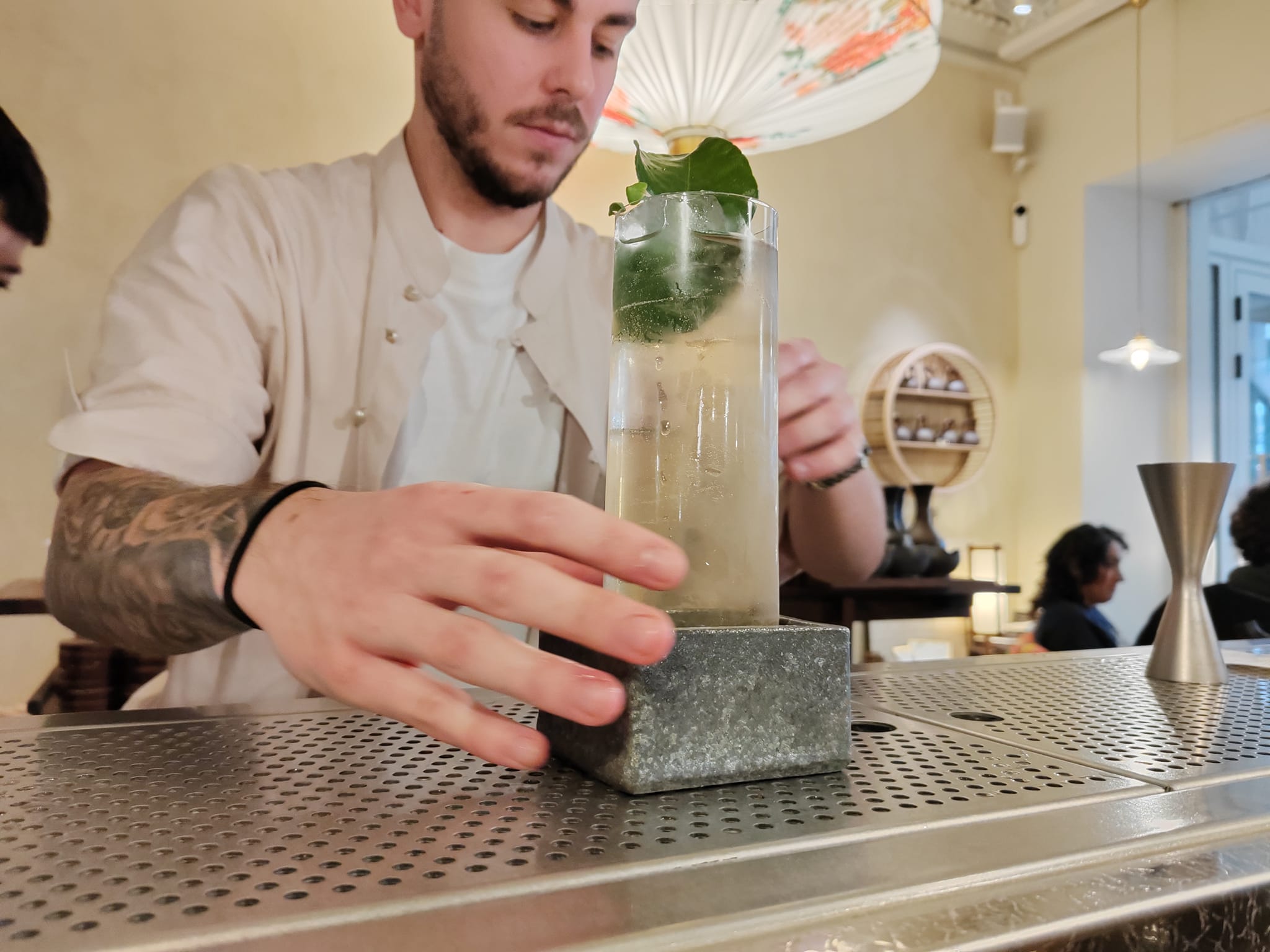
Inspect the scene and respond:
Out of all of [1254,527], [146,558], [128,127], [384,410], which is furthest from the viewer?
[1254,527]

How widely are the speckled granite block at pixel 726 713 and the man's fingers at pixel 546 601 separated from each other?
0.13 feet

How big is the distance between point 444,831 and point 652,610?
0.12 m

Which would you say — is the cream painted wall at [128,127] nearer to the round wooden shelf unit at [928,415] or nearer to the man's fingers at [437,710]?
the round wooden shelf unit at [928,415]

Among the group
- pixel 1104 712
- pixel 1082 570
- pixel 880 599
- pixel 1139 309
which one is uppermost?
pixel 1139 309

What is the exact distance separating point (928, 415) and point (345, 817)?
11.2ft

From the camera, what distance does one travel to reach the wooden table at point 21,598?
6.26 ft

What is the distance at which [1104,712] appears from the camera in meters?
0.62

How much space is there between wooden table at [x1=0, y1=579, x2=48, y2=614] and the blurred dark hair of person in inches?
25.2

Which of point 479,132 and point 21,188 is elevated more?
point 21,188

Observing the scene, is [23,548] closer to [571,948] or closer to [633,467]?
[633,467]

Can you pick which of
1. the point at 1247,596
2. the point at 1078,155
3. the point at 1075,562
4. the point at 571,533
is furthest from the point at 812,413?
the point at 1078,155

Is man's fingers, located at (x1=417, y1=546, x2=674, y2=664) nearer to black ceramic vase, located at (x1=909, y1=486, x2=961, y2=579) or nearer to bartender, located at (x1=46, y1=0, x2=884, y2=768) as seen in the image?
bartender, located at (x1=46, y1=0, x2=884, y2=768)

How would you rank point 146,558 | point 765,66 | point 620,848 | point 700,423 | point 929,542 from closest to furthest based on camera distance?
point 620,848 → point 700,423 → point 146,558 → point 765,66 → point 929,542

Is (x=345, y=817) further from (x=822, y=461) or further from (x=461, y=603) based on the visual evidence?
(x=822, y=461)
